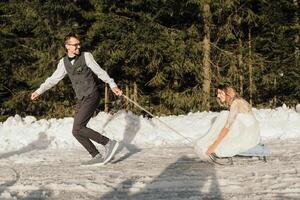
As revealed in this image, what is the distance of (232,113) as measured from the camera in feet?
28.9

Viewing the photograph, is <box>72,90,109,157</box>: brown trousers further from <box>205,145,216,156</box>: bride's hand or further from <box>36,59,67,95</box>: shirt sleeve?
<box>205,145,216,156</box>: bride's hand

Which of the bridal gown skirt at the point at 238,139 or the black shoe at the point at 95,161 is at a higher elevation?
the bridal gown skirt at the point at 238,139

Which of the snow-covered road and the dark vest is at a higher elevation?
the dark vest

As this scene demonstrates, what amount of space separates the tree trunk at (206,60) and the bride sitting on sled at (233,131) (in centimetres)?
1374

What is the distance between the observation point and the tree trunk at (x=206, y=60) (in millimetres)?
22719

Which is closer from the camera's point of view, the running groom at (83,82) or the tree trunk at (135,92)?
the running groom at (83,82)

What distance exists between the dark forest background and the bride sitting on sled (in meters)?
13.4

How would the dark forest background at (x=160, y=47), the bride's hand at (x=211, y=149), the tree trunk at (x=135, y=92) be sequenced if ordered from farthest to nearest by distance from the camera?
1. the tree trunk at (x=135, y=92)
2. the dark forest background at (x=160, y=47)
3. the bride's hand at (x=211, y=149)

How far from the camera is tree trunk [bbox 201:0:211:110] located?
A: 22719 mm

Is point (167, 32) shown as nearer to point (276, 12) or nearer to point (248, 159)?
point (276, 12)

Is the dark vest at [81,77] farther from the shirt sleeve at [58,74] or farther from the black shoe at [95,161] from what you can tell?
the black shoe at [95,161]

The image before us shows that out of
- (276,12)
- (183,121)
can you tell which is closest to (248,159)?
(183,121)

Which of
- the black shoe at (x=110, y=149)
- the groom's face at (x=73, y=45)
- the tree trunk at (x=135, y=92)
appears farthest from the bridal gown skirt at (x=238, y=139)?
the tree trunk at (x=135, y=92)

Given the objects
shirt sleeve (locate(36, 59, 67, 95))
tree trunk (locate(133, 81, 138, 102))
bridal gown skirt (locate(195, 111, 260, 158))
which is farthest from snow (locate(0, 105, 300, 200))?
tree trunk (locate(133, 81, 138, 102))
